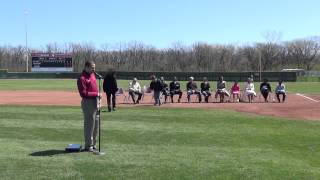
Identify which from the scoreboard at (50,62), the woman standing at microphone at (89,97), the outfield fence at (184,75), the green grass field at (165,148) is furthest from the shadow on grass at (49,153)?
the scoreboard at (50,62)

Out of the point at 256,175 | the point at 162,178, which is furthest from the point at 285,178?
the point at 162,178

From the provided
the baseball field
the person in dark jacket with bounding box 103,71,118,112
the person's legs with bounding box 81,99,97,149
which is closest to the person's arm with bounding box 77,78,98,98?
the person's legs with bounding box 81,99,97,149

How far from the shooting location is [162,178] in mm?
8969

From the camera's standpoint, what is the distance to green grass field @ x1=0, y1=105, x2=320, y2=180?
31.0ft

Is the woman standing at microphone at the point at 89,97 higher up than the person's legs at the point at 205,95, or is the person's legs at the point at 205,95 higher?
the woman standing at microphone at the point at 89,97

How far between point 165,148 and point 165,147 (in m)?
0.16

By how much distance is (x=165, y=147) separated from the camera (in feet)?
40.3

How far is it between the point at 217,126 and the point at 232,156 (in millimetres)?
5614

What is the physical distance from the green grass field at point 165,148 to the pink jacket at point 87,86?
1.27 metres

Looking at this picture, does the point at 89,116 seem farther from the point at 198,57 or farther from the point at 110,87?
the point at 198,57

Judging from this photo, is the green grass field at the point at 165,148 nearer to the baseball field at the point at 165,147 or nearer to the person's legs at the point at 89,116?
the baseball field at the point at 165,147

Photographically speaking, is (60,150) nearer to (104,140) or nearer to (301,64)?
(104,140)

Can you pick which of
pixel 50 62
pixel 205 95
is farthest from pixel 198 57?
pixel 205 95

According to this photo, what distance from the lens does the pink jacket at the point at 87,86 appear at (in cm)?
1136
